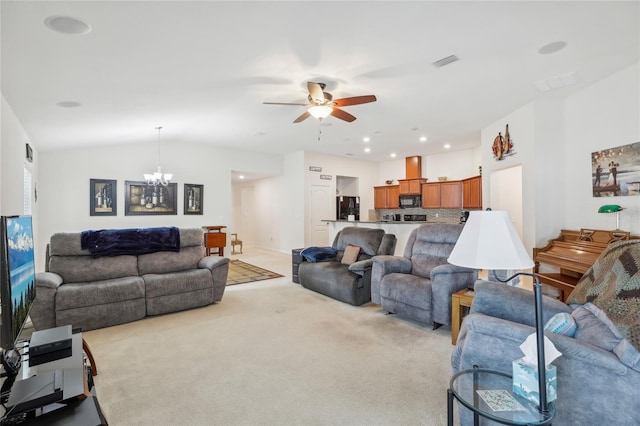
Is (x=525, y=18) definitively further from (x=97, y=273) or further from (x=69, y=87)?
(x=97, y=273)

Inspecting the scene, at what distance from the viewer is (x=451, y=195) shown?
823 cm

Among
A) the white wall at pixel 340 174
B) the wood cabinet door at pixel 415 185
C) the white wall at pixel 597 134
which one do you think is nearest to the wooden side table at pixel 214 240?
the white wall at pixel 340 174

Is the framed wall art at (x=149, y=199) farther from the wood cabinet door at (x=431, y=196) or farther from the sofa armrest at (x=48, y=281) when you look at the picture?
the wood cabinet door at (x=431, y=196)

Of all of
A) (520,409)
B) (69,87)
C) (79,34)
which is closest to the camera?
(520,409)

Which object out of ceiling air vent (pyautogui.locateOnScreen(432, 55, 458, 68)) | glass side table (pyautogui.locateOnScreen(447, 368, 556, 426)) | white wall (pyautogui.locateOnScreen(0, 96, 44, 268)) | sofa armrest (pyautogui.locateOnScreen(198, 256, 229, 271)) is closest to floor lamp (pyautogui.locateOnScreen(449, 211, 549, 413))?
glass side table (pyautogui.locateOnScreen(447, 368, 556, 426))

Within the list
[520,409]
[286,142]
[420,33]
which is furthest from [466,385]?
[286,142]

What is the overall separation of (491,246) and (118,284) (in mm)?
3703

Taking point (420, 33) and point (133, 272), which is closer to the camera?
point (420, 33)

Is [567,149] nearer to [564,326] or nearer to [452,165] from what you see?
Result: [564,326]

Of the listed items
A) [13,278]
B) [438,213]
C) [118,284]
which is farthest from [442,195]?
[13,278]

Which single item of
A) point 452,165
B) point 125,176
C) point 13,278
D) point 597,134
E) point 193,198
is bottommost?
point 13,278

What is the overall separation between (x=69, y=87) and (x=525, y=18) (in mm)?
4184

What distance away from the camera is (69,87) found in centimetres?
310

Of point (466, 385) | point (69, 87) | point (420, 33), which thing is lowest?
point (466, 385)
